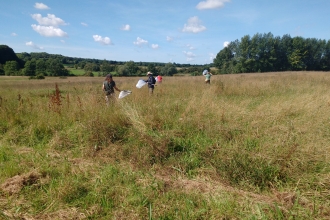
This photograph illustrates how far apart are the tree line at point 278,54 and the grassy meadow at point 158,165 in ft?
203

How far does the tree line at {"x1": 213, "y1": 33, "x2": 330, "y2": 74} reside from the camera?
61.4 m

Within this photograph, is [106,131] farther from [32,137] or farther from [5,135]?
[5,135]

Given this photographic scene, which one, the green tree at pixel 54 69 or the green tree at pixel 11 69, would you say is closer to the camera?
the green tree at pixel 11 69

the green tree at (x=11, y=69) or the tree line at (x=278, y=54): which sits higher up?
the tree line at (x=278, y=54)

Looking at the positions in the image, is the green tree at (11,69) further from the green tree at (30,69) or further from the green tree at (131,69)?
the green tree at (131,69)

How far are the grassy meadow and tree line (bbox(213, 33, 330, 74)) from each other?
6195 centimetres

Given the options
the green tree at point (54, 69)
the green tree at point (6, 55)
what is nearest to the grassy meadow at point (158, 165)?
the green tree at point (54, 69)

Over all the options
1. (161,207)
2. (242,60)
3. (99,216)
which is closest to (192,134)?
(161,207)

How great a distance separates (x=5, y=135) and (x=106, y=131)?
2.59 metres

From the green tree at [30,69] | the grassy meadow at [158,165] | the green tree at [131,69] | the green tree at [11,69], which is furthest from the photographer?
the green tree at [131,69]

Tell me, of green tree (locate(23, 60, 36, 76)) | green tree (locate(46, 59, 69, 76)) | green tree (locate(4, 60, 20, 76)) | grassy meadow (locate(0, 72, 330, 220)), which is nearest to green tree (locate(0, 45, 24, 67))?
green tree (locate(4, 60, 20, 76))

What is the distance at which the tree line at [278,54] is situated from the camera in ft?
201

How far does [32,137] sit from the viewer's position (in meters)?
4.48

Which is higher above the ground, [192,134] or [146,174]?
[192,134]
